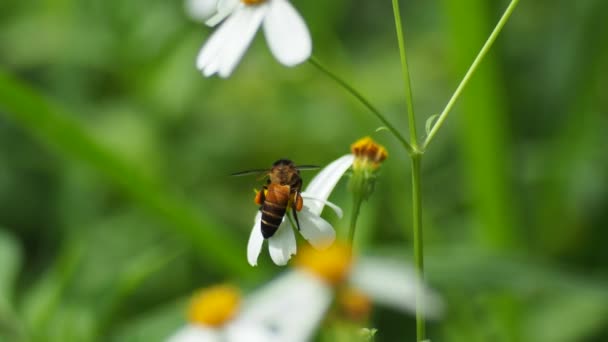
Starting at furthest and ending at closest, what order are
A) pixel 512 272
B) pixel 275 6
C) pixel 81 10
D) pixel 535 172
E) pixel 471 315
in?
pixel 81 10, pixel 535 172, pixel 471 315, pixel 512 272, pixel 275 6

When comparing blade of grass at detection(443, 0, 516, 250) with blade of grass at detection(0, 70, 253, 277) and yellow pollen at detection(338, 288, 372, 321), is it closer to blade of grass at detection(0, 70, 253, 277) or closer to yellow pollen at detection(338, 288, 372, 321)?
blade of grass at detection(0, 70, 253, 277)

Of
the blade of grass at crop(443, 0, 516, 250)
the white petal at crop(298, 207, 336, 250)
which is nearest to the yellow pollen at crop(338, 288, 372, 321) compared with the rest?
the white petal at crop(298, 207, 336, 250)

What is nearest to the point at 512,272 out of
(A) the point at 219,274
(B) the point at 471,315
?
(B) the point at 471,315

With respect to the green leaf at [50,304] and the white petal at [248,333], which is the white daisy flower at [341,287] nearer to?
the white petal at [248,333]

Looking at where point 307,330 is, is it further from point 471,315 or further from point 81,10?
point 81,10

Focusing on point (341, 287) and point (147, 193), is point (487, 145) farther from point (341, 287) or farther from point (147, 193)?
point (341, 287)

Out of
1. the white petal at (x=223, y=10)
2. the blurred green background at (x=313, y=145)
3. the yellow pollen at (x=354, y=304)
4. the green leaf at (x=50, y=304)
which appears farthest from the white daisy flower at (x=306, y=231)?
the blurred green background at (x=313, y=145)
